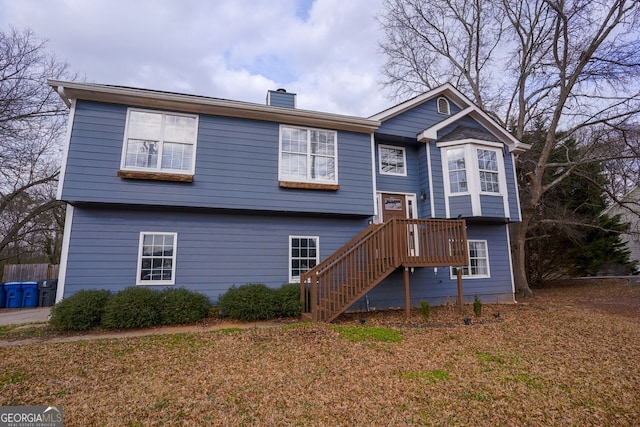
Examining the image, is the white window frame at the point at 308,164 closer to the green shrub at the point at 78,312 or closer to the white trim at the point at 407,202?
the white trim at the point at 407,202

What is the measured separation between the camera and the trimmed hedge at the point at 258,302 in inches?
306

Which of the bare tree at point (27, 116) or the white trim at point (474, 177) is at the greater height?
the bare tree at point (27, 116)

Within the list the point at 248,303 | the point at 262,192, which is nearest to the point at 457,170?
the point at 262,192

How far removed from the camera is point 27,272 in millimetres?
14070

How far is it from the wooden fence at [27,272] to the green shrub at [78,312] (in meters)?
9.99

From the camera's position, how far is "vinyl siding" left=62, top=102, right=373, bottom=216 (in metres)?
7.59

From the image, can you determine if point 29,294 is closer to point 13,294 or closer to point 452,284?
point 13,294

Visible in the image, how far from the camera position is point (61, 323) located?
6758 millimetres

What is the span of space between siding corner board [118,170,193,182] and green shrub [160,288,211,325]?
2795mm

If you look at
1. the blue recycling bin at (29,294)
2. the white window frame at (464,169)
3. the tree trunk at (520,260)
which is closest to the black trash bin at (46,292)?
the blue recycling bin at (29,294)

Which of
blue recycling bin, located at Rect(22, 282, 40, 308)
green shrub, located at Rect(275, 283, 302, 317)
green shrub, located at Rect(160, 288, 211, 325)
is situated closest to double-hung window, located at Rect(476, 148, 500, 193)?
green shrub, located at Rect(275, 283, 302, 317)

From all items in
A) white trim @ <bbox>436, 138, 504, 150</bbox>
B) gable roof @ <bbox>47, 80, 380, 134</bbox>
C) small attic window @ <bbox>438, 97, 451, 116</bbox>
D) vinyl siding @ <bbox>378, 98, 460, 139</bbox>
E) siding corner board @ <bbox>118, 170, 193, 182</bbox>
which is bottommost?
siding corner board @ <bbox>118, 170, 193, 182</bbox>

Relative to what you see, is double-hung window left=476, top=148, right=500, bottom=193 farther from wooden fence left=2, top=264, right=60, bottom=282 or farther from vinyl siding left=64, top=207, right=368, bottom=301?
wooden fence left=2, top=264, right=60, bottom=282

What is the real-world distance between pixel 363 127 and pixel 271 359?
746cm
